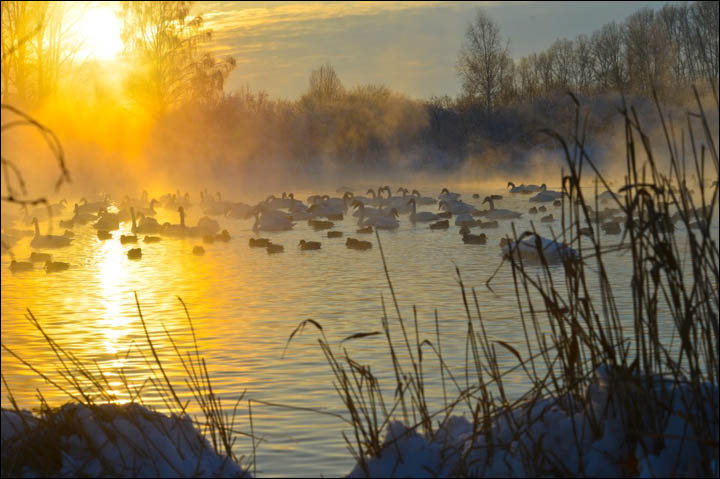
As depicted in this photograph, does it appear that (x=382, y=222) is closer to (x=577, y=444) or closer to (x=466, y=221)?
(x=466, y=221)

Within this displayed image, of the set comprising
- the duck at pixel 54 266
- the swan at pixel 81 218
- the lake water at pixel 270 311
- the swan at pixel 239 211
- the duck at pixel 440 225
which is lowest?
the lake water at pixel 270 311

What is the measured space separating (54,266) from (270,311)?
5.26 m

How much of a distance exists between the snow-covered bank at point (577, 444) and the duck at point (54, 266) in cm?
1117

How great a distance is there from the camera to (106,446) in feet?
15.6

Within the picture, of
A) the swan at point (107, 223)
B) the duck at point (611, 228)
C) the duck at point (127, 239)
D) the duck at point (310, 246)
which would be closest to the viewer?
the duck at point (310, 246)

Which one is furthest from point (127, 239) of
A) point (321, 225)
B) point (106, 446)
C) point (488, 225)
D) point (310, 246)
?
point (106, 446)

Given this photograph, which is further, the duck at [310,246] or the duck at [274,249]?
the duck at [310,246]

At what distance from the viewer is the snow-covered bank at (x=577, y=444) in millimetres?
4305

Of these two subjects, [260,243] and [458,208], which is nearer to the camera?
[260,243]

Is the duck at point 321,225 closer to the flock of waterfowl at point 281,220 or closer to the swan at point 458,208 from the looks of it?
the flock of waterfowl at point 281,220

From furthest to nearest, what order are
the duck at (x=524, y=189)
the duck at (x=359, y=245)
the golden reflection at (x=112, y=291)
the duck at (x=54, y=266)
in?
the duck at (x=524, y=189) < the duck at (x=359, y=245) < the duck at (x=54, y=266) < the golden reflection at (x=112, y=291)

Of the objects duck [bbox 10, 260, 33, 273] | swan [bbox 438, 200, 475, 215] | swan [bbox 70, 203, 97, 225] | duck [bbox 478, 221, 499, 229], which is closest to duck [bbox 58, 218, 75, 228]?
swan [bbox 70, 203, 97, 225]

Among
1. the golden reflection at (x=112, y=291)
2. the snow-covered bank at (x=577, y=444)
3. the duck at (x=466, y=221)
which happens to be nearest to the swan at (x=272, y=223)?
the golden reflection at (x=112, y=291)

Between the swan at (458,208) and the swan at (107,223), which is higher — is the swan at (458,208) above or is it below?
below
